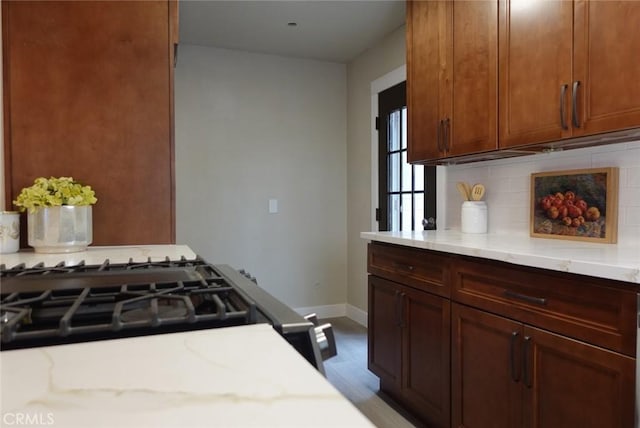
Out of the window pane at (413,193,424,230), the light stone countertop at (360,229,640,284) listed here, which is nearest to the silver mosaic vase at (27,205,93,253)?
the light stone countertop at (360,229,640,284)

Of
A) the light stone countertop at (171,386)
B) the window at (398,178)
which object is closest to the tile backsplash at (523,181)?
the window at (398,178)

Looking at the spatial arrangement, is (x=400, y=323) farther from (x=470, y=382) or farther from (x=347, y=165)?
(x=347, y=165)

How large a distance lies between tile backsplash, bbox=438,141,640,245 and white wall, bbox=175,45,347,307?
1522 mm

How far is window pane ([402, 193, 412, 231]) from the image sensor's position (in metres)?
3.25

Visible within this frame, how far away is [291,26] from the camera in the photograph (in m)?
3.24

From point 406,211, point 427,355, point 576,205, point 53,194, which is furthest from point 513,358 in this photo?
point 406,211

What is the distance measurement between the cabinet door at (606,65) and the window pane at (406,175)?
5.35 ft

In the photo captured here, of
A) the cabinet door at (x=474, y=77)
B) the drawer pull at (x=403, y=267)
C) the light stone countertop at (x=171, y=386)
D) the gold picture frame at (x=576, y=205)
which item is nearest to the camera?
the light stone countertop at (x=171, y=386)

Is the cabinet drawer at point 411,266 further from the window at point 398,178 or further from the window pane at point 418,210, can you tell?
the window pane at point 418,210

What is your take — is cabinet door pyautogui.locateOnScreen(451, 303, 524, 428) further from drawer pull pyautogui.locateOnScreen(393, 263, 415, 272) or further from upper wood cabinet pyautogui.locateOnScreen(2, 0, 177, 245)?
upper wood cabinet pyautogui.locateOnScreen(2, 0, 177, 245)

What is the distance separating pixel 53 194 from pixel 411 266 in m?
1.54

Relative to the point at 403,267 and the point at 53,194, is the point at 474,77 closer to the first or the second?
the point at 403,267

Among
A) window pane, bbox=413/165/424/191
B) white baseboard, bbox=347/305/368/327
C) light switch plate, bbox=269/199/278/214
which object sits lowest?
white baseboard, bbox=347/305/368/327

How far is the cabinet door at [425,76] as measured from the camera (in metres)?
2.33
